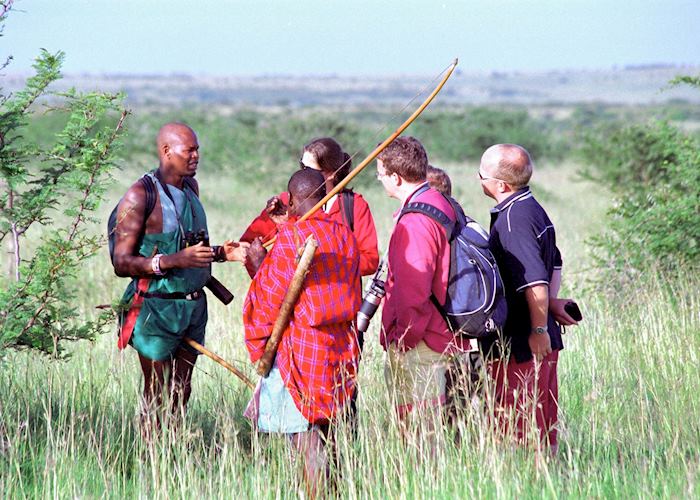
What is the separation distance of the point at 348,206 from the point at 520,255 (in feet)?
3.23

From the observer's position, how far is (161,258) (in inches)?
192

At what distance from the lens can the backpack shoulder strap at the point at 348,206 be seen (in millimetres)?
5297

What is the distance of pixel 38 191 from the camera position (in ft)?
16.2

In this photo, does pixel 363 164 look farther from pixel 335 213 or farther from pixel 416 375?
pixel 416 375

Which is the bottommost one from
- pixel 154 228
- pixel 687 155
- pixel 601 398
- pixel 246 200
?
pixel 601 398

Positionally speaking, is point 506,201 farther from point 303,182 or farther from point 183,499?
point 183,499

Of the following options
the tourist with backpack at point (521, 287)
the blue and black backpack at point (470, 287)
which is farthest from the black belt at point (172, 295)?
the tourist with backpack at point (521, 287)

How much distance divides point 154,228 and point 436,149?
1212 inches

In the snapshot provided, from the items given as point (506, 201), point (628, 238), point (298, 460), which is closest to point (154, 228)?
point (298, 460)

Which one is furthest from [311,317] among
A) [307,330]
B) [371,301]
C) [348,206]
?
[348,206]

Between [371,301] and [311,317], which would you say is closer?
[311,317]

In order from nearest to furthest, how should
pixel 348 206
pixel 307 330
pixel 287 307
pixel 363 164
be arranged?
pixel 287 307
pixel 307 330
pixel 363 164
pixel 348 206

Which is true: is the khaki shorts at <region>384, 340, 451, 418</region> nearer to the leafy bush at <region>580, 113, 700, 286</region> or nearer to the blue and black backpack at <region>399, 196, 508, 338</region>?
the blue and black backpack at <region>399, 196, 508, 338</region>

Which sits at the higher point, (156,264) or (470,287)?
(156,264)
